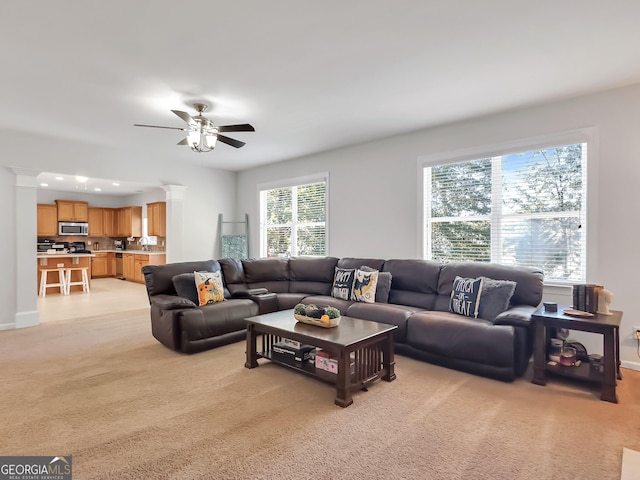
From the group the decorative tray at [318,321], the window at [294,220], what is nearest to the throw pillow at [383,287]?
the decorative tray at [318,321]

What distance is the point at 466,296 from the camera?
354 cm

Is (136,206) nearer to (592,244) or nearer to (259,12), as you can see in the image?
(259,12)

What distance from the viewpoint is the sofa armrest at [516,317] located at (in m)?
2.96

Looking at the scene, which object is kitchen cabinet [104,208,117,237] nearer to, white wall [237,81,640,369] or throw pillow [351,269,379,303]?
white wall [237,81,640,369]

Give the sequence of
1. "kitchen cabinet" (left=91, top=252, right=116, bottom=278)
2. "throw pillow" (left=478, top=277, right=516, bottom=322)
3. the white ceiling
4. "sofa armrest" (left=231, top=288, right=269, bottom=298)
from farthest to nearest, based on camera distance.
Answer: "kitchen cabinet" (left=91, top=252, right=116, bottom=278)
"sofa armrest" (left=231, top=288, right=269, bottom=298)
"throw pillow" (left=478, top=277, right=516, bottom=322)
the white ceiling

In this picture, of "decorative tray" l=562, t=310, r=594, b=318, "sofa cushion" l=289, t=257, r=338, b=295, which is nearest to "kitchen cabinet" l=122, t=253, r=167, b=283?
"sofa cushion" l=289, t=257, r=338, b=295

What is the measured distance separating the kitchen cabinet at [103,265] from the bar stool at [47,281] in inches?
96.5

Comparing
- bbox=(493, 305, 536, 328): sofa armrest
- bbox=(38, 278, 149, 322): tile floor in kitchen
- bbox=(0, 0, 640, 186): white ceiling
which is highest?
bbox=(0, 0, 640, 186): white ceiling

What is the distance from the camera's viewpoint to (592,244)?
3.43m

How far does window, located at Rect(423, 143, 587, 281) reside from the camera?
3600 millimetres

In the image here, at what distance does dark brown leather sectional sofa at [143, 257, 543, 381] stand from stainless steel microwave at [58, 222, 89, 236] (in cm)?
741

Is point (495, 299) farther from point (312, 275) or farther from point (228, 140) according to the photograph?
point (228, 140)

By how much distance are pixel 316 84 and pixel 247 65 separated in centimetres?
68

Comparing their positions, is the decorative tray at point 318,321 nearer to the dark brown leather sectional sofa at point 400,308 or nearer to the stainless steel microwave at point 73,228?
the dark brown leather sectional sofa at point 400,308
